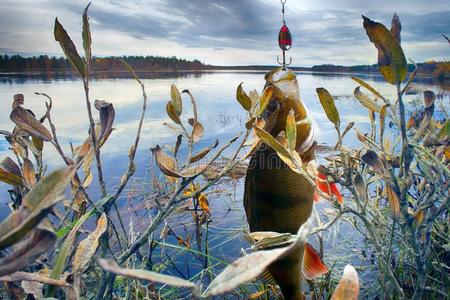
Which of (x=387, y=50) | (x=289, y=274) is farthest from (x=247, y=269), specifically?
(x=289, y=274)

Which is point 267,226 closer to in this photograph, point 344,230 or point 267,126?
point 267,126

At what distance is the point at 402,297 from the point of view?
3.74 ft

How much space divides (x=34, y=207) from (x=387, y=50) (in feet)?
2.31

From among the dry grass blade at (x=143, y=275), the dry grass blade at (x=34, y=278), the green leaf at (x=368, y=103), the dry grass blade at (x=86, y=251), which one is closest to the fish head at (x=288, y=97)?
the green leaf at (x=368, y=103)

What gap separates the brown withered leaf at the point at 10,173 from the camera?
1.01 metres

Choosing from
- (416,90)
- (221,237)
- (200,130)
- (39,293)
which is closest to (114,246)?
(221,237)

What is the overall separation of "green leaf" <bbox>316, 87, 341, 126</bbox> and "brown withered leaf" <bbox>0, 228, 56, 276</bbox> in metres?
0.80

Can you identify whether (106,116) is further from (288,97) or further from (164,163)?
(288,97)

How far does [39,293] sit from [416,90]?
126 centimetres

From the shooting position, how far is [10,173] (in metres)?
1.02

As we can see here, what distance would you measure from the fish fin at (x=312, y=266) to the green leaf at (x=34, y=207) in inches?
56.9

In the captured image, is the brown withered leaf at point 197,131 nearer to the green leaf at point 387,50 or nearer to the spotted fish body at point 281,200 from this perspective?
the spotted fish body at point 281,200

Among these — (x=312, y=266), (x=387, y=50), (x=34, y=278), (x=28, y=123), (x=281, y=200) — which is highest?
(x=387, y=50)

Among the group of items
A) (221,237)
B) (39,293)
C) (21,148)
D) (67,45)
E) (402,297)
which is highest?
(67,45)
